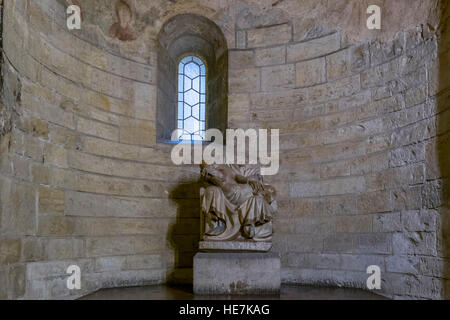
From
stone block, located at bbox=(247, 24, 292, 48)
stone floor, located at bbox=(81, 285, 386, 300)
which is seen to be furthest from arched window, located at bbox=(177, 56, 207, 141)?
stone floor, located at bbox=(81, 285, 386, 300)

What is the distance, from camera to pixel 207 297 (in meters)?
4.55

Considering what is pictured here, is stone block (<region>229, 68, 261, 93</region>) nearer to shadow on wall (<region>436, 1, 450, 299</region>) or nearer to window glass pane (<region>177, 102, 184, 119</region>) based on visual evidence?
window glass pane (<region>177, 102, 184, 119</region>)

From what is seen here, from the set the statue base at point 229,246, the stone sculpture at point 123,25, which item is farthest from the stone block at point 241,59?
the statue base at point 229,246

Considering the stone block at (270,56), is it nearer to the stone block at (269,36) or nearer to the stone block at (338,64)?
the stone block at (269,36)

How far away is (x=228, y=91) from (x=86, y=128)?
2166 millimetres

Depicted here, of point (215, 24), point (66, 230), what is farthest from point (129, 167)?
point (215, 24)

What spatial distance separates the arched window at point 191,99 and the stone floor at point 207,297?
8.34ft

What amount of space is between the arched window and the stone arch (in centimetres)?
9

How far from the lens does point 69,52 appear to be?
529cm

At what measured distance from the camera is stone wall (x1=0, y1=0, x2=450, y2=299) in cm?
450

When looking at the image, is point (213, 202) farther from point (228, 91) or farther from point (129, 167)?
point (228, 91)

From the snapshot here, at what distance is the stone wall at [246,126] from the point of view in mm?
4504
